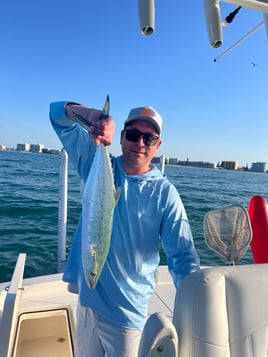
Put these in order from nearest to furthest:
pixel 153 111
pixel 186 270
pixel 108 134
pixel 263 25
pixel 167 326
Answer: pixel 167 326 < pixel 108 134 < pixel 186 270 < pixel 153 111 < pixel 263 25

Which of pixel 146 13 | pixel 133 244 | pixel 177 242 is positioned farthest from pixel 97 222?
pixel 146 13

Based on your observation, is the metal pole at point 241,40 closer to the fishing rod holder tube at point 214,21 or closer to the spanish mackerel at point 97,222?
the fishing rod holder tube at point 214,21

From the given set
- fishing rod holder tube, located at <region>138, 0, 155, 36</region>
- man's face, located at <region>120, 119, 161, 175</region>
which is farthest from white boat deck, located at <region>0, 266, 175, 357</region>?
fishing rod holder tube, located at <region>138, 0, 155, 36</region>

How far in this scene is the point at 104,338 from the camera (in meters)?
1.74

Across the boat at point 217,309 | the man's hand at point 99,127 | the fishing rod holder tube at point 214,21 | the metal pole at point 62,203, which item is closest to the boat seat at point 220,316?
the boat at point 217,309

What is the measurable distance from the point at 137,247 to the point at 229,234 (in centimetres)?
62

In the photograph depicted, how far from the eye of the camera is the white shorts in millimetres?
1718

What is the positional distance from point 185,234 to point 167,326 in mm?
506

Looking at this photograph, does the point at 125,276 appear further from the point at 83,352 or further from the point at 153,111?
the point at 153,111

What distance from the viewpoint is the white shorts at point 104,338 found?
1718 millimetres

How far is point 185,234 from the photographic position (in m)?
1.68

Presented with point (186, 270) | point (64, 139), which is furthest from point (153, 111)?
point (186, 270)

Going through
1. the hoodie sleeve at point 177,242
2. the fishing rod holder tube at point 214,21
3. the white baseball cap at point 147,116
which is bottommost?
the hoodie sleeve at point 177,242

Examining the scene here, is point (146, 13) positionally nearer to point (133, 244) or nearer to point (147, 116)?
point (147, 116)
